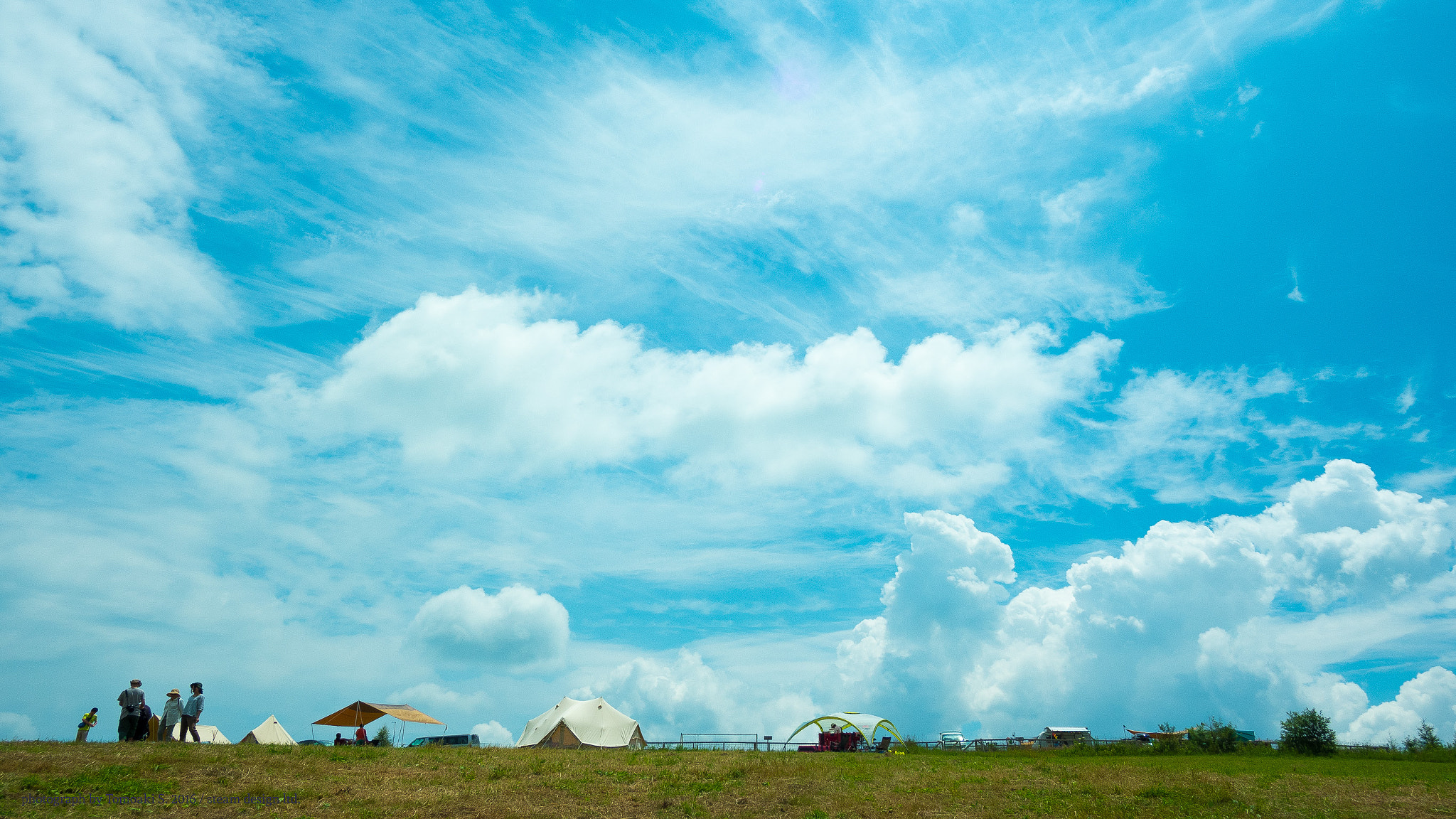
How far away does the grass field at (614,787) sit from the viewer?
65.3ft

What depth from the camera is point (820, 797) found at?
913 inches

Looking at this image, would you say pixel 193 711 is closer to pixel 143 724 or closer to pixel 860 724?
pixel 143 724

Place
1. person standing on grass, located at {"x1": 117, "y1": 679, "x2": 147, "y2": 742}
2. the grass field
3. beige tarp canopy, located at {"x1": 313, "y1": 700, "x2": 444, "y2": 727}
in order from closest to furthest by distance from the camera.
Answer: the grass field → person standing on grass, located at {"x1": 117, "y1": 679, "x2": 147, "y2": 742} → beige tarp canopy, located at {"x1": 313, "y1": 700, "x2": 444, "y2": 727}

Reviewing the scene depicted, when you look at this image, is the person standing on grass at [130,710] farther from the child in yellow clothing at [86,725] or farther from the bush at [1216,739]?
the bush at [1216,739]

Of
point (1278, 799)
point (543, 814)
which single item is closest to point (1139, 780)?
point (1278, 799)

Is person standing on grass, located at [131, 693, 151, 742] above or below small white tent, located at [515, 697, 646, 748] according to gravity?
above

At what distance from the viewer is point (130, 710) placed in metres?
27.9

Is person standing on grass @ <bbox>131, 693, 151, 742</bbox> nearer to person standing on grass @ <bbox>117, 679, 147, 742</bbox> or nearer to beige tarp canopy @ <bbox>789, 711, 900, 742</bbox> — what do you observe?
person standing on grass @ <bbox>117, 679, 147, 742</bbox>

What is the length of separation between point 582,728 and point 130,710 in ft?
90.3

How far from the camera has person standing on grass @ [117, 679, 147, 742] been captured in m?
27.7

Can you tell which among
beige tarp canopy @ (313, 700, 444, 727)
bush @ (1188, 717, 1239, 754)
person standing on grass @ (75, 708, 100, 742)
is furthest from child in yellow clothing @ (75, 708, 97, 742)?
bush @ (1188, 717, 1239, 754)

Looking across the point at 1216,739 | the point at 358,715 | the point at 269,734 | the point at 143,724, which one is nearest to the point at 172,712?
the point at 143,724

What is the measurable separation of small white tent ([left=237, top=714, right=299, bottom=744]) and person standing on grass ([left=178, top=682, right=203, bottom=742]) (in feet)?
94.0

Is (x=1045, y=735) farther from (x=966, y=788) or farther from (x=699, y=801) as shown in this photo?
(x=699, y=801)
